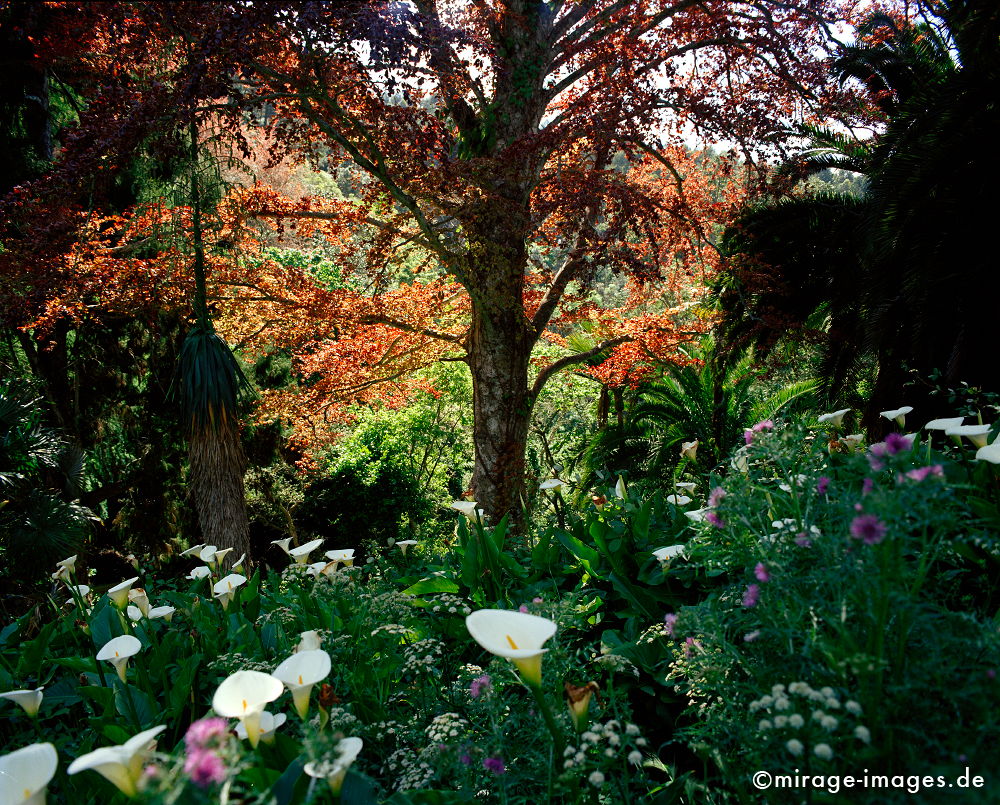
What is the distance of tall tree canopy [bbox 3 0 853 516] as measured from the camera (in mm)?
3998

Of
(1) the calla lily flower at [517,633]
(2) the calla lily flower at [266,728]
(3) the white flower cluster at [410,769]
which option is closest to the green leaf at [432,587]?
(3) the white flower cluster at [410,769]

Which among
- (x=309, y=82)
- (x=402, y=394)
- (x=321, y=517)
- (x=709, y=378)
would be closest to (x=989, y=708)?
(x=309, y=82)

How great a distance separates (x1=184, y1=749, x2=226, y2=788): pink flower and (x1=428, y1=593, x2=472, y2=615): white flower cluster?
1466 millimetres

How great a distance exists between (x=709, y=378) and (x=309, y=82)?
5631mm

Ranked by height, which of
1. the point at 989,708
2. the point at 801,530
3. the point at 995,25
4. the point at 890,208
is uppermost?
the point at 995,25

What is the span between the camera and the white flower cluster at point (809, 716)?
1.02 meters

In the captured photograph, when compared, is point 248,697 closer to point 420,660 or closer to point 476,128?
point 420,660

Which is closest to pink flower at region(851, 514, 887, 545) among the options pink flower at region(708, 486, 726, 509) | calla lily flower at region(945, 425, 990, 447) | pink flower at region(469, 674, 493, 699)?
pink flower at region(708, 486, 726, 509)

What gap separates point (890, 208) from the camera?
16.8ft

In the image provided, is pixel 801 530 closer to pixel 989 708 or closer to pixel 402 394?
pixel 989 708

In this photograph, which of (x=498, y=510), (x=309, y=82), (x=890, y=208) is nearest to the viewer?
(x=309, y=82)

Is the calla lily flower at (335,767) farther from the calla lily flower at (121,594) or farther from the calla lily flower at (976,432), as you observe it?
the calla lily flower at (976,432)

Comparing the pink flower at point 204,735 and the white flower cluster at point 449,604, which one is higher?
the pink flower at point 204,735

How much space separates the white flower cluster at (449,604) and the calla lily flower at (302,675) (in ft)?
2.92
